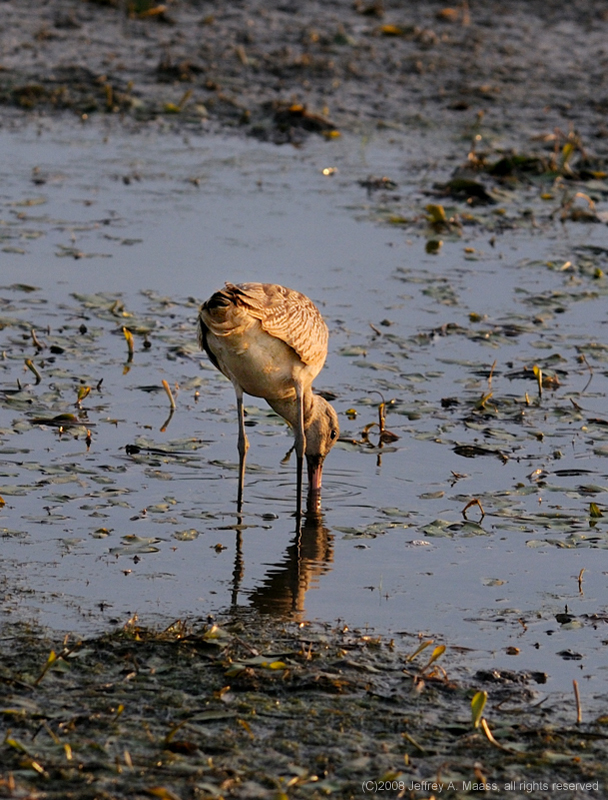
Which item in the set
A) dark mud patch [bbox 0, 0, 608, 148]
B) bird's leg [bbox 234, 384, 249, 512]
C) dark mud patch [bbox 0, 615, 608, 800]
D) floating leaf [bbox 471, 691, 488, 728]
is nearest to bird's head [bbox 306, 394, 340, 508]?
bird's leg [bbox 234, 384, 249, 512]

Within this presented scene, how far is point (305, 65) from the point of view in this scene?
16.6 m

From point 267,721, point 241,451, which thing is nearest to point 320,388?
point 241,451

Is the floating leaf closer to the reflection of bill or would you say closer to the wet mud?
the wet mud

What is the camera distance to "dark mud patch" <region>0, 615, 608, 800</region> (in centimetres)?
424

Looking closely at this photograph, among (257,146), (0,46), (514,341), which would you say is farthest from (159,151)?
(514,341)

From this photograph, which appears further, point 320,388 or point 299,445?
point 320,388

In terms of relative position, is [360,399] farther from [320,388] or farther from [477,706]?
[477,706]

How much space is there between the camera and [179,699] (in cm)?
474

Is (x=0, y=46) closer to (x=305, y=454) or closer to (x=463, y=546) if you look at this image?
(x=305, y=454)

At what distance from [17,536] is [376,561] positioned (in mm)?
1680

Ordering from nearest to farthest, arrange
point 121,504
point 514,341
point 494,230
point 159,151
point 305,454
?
point 121,504
point 305,454
point 514,341
point 494,230
point 159,151

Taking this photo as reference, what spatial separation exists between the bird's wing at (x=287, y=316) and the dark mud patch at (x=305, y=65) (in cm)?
776

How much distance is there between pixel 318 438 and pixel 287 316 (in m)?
0.83

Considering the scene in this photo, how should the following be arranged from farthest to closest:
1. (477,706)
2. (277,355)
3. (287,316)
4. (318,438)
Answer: (318,438) → (277,355) → (287,316) → (477,706)
